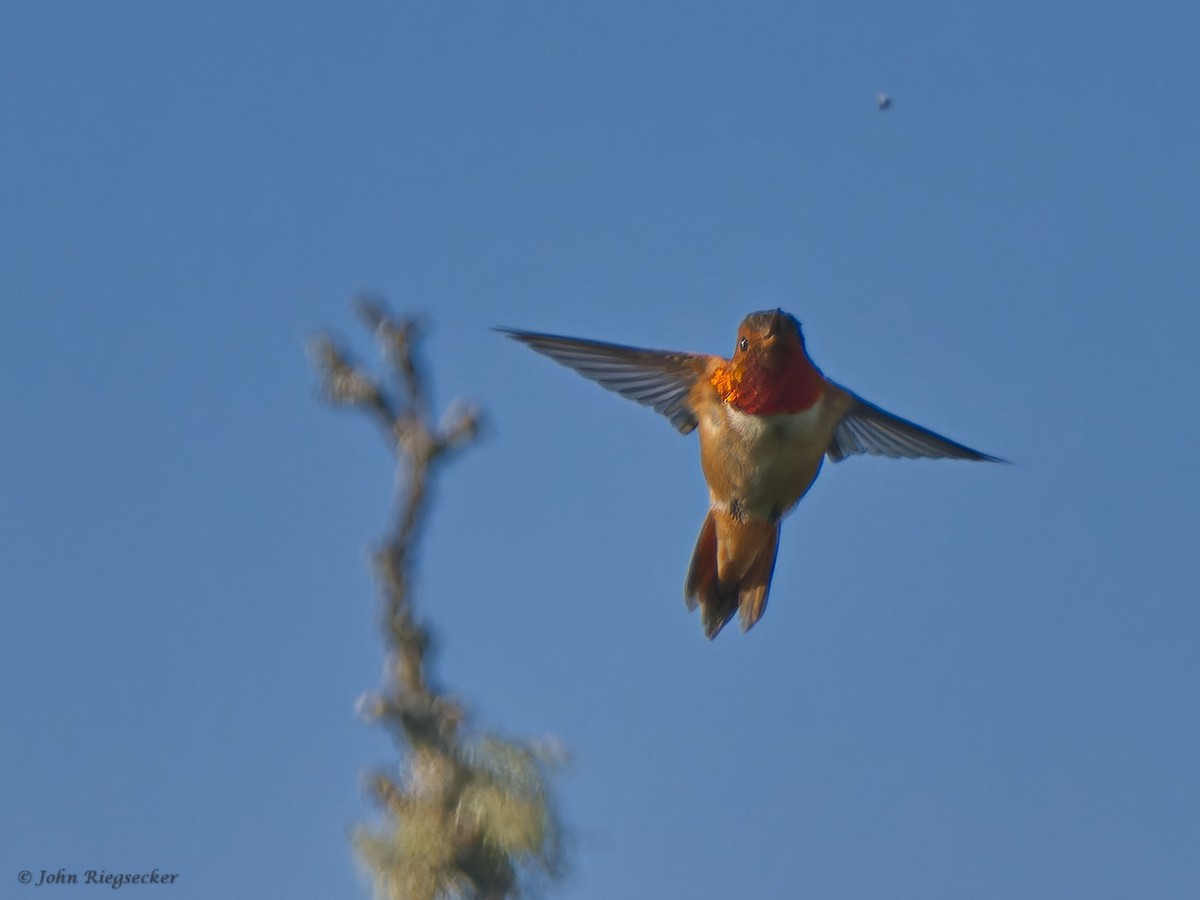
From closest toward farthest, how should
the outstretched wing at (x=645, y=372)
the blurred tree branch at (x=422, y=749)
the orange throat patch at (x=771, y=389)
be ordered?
the blurred tree branch at (x=422, y=749)
the orange throat patch at (x=771, y=389)
the outstretched wing at (x=645, y=372)

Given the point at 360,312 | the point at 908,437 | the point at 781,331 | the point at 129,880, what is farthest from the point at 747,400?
the point at 129,880

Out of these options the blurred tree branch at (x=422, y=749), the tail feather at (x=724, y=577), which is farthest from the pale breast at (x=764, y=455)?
Answer: the blurred tree branch at (x=422, y=749)

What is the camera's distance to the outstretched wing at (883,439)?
226 inches

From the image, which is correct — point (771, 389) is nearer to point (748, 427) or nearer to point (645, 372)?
point (748, 427)

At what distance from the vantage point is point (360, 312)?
12.4 ft

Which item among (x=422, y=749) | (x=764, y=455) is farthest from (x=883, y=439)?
(x=422, y=749)

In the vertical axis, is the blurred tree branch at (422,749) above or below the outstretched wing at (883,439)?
below

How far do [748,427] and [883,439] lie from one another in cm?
94

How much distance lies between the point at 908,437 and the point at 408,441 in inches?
128

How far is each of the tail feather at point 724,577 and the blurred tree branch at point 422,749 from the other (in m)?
2.25

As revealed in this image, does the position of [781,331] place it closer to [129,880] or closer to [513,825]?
[513,825]

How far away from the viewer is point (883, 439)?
611 cm

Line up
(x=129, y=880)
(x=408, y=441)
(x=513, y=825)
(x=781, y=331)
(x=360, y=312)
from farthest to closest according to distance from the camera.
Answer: (x=781, y=331) → (x=129, y=880) → (x=360, y=312) → (x=513, y=825) → (x=408, y=441)

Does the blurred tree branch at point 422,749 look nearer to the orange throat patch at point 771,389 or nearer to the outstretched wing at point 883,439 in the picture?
the orange throat patch at point 771,389
